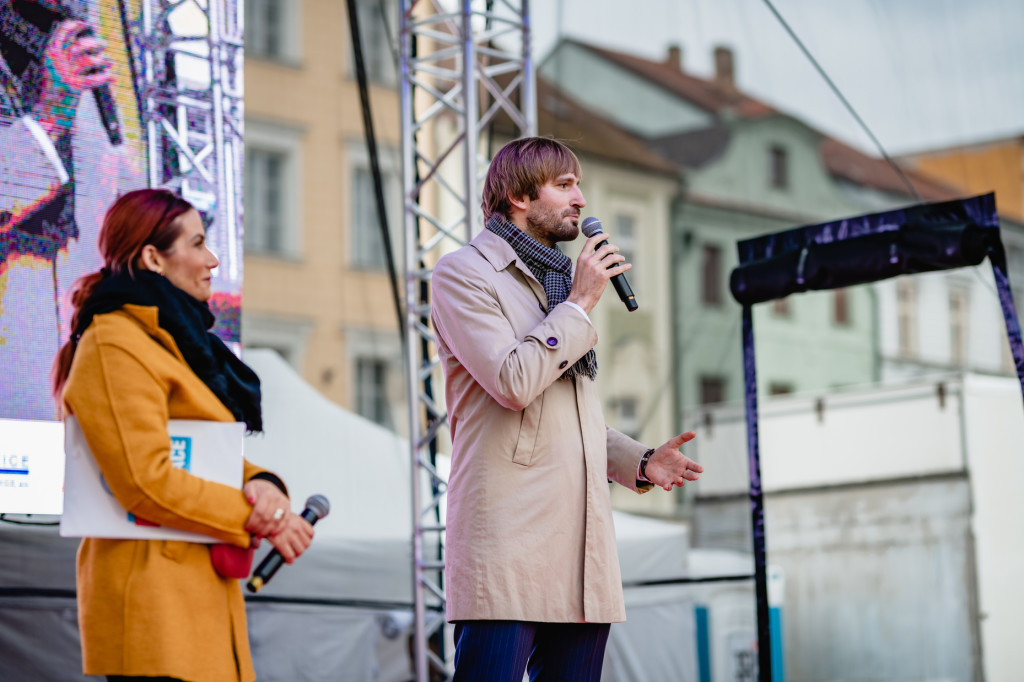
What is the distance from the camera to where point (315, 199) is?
1585cm

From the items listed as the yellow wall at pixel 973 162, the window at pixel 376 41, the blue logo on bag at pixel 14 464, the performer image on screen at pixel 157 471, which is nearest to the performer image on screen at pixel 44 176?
the blue logo on bag at pixel 14 464

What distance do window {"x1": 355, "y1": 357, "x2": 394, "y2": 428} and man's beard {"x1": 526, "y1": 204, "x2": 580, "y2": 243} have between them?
1201 cm

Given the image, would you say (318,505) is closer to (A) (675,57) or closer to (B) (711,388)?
(B) (711,388)

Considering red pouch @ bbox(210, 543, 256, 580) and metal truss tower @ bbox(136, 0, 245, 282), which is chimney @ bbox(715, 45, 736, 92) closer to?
metal truss tower @ bbox(136, 0, 245, 282)

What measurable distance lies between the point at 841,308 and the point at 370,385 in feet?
33.7

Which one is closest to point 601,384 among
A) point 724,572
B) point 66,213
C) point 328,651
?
point 724,572

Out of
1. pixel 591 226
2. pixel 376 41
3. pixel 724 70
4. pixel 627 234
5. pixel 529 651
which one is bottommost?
pixel 529 651

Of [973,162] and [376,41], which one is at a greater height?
[376,41]

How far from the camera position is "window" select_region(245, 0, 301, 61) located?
51.0 feet

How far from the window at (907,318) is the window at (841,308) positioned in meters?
0.90

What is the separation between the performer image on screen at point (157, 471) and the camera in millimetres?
1851

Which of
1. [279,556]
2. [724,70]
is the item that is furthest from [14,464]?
[724,70]

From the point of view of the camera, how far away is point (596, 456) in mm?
2127

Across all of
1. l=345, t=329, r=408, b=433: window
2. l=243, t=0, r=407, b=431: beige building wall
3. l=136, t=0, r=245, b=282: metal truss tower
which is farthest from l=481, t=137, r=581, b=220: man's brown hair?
l=243, t=0, r=407, b=431: beige building wall
